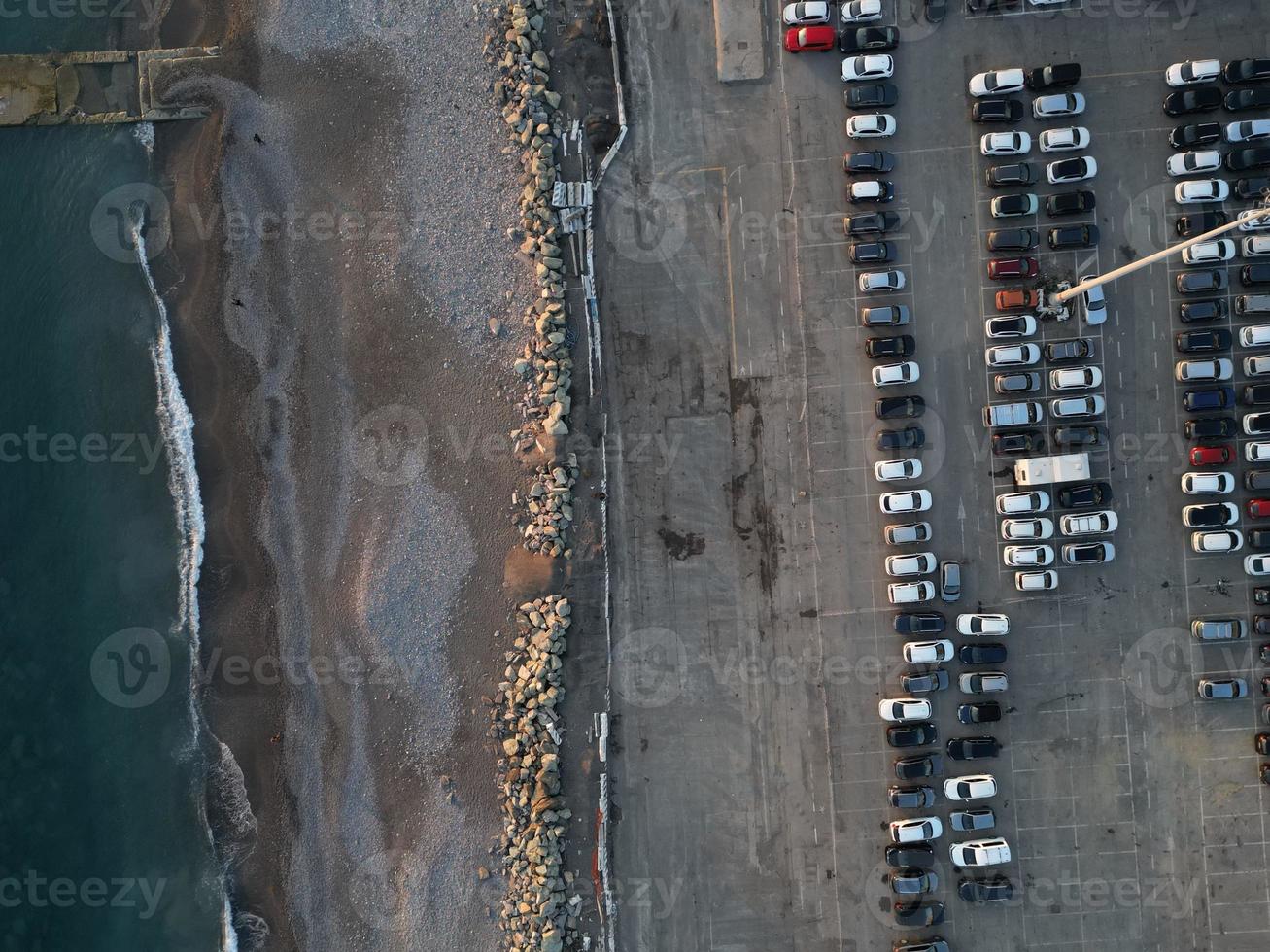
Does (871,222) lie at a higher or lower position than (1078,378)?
higher

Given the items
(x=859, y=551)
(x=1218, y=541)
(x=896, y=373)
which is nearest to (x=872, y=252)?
(x=896, y=373)

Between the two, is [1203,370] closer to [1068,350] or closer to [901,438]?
[1068,350]

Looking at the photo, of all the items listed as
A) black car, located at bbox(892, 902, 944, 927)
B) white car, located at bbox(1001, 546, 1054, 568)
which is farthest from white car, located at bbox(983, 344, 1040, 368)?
black car, located at bbox(892, 902, 944, 927)

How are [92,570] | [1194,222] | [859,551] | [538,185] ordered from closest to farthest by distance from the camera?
1. [1194,222]
2. [859,551]
3. [538,185]
4. [92,570]

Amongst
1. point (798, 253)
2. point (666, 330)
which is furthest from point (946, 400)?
point (666, 330)

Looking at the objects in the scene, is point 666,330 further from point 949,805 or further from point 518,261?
point 949,805

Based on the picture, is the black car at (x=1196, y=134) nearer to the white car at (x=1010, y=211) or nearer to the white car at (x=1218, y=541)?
the white car at (x=1010, y=211)

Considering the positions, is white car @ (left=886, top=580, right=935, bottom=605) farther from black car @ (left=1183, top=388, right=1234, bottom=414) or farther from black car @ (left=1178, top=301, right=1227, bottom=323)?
black car @ (left=1178, top=301, right=1227, bottom=323)

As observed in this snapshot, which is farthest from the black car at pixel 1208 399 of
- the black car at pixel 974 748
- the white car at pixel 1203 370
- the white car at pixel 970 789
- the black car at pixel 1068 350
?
the white car at pixel 970 789
